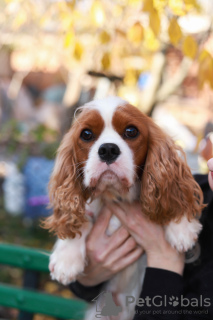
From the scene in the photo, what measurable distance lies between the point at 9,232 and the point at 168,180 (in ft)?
13.2

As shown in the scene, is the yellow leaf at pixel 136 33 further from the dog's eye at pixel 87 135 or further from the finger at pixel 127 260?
the finger at pixel 127 260

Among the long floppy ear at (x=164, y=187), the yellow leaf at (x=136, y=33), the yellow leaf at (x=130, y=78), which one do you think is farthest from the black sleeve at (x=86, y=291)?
the yellow leaf at (x=130, y=78)

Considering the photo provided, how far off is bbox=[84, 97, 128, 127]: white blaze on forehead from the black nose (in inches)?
5.2

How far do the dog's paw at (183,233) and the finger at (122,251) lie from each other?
195 millimetres

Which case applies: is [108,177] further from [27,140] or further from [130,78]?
[27,140]

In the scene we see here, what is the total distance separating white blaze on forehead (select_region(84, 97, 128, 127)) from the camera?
5.34 feet

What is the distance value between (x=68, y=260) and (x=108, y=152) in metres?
0.61

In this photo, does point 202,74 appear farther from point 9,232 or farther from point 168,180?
point 9,232

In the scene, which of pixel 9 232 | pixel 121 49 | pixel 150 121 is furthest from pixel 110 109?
pixel 9 232

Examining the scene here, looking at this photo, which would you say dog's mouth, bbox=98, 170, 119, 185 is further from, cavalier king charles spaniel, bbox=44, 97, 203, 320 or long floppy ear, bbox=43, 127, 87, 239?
long floppy ear, bbox=43, 127, 87, 239

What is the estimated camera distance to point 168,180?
5.90ft

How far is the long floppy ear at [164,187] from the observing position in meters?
1.75

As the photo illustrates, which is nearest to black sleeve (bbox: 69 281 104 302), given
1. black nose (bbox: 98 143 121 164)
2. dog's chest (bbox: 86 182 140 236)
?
dog's chest (bbox: 86 182 140 236)

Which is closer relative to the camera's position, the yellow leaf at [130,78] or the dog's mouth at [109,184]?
the dog's mouth at [109,184]
